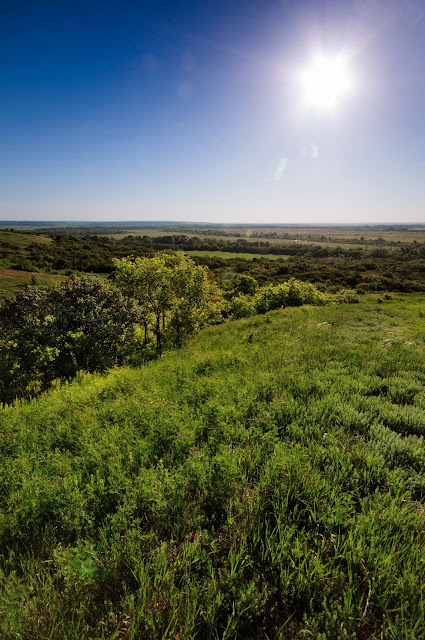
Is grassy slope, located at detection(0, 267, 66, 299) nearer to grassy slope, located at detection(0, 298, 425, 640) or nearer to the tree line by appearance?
the tree line

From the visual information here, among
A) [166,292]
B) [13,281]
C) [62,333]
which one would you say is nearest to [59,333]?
[62,333]

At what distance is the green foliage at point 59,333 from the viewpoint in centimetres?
1027

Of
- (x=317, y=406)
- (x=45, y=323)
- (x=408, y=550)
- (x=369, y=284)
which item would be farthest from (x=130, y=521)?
(x=369, y=284)

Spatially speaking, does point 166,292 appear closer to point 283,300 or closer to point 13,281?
point 283,300

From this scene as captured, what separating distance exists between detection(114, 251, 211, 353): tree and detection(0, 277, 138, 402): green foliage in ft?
20.3

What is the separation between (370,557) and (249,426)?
2.36 meters

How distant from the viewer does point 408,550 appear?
237 cm

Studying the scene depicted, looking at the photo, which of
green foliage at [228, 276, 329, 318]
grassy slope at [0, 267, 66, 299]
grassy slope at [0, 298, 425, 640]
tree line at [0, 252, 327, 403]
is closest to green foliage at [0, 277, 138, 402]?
tree line at [0, 252, 327, 403]

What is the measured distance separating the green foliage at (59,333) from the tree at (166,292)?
620 cm

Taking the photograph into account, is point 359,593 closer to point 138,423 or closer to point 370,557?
point 370,557

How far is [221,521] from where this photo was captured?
2.82 meters

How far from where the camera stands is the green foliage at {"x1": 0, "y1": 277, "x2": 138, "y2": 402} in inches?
404

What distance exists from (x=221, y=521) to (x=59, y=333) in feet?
36.1

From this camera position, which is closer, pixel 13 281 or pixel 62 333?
pixel 62 333
